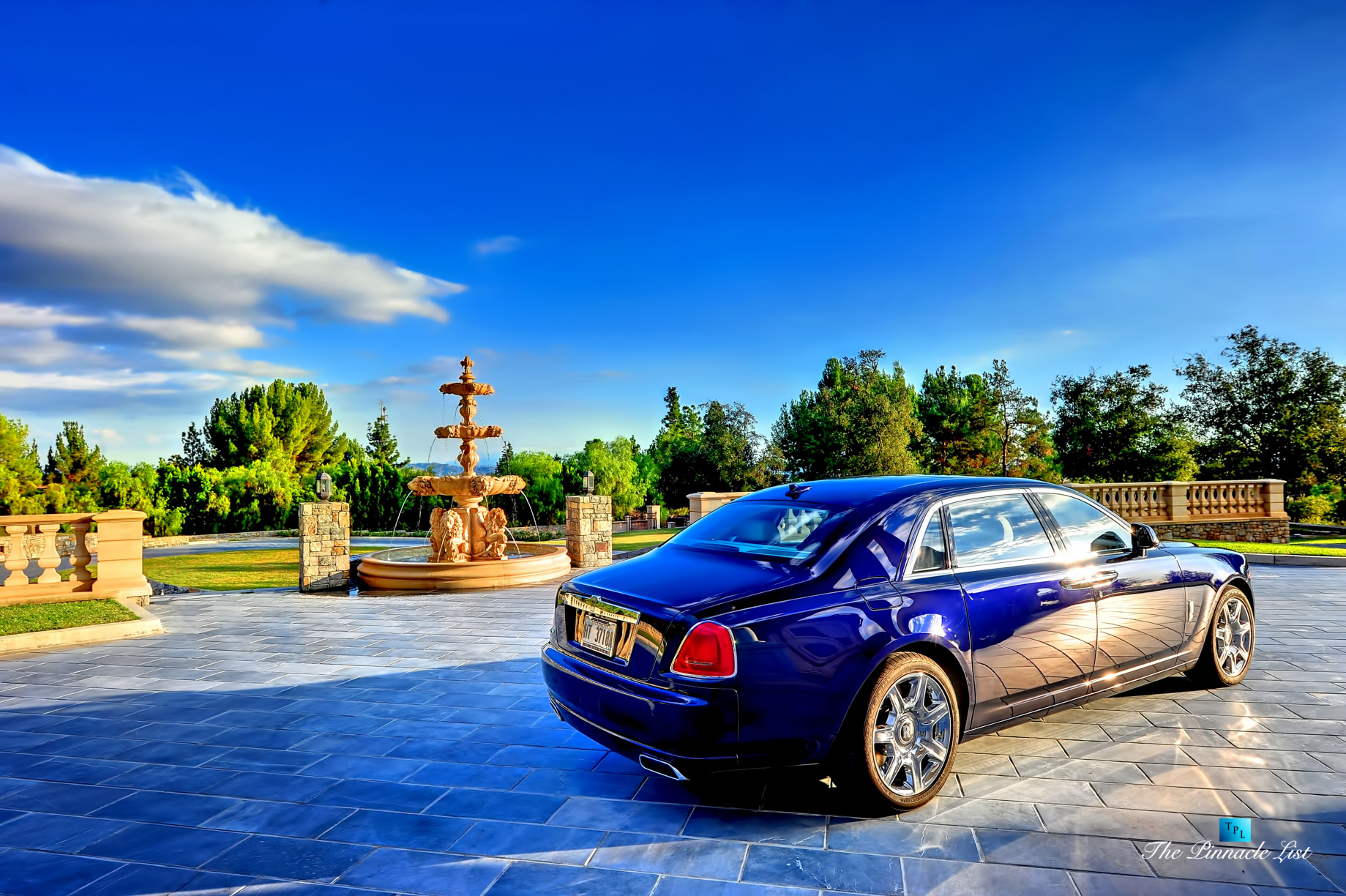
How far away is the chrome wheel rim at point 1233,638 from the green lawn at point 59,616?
431 inches

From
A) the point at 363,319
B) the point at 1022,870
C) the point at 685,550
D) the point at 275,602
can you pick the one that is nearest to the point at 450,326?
the point at 363,319

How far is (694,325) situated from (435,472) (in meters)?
25.3

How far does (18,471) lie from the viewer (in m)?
34.2

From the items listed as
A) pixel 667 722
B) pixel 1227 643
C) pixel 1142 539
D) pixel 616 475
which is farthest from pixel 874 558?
pixel 616 475

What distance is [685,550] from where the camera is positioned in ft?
13.2

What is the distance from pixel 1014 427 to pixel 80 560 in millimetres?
47090

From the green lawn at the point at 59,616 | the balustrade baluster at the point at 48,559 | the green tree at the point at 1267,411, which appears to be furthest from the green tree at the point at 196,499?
the green tree at the point at 1267,411

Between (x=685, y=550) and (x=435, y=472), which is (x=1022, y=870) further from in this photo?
(x=435, y=472)

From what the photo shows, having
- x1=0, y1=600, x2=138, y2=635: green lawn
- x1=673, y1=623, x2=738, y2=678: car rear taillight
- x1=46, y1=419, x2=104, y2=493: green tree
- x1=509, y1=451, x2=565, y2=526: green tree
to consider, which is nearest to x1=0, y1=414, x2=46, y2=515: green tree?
x1=46, y1=419, x2=104, y2=493: green tree

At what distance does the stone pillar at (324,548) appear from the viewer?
12195 mm

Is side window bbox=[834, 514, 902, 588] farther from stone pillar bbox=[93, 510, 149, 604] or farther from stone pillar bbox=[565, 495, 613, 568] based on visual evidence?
stone pillar bbox=[565, 495, 613, 568]

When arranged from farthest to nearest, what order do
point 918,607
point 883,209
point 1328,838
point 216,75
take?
point 883,209 < point 216,75 < point 918,607 < point 1328,838

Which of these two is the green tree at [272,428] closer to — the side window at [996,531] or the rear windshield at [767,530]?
the rear windshield at [767,530]

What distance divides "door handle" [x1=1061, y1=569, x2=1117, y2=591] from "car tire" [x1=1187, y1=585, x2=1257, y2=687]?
1.46m
